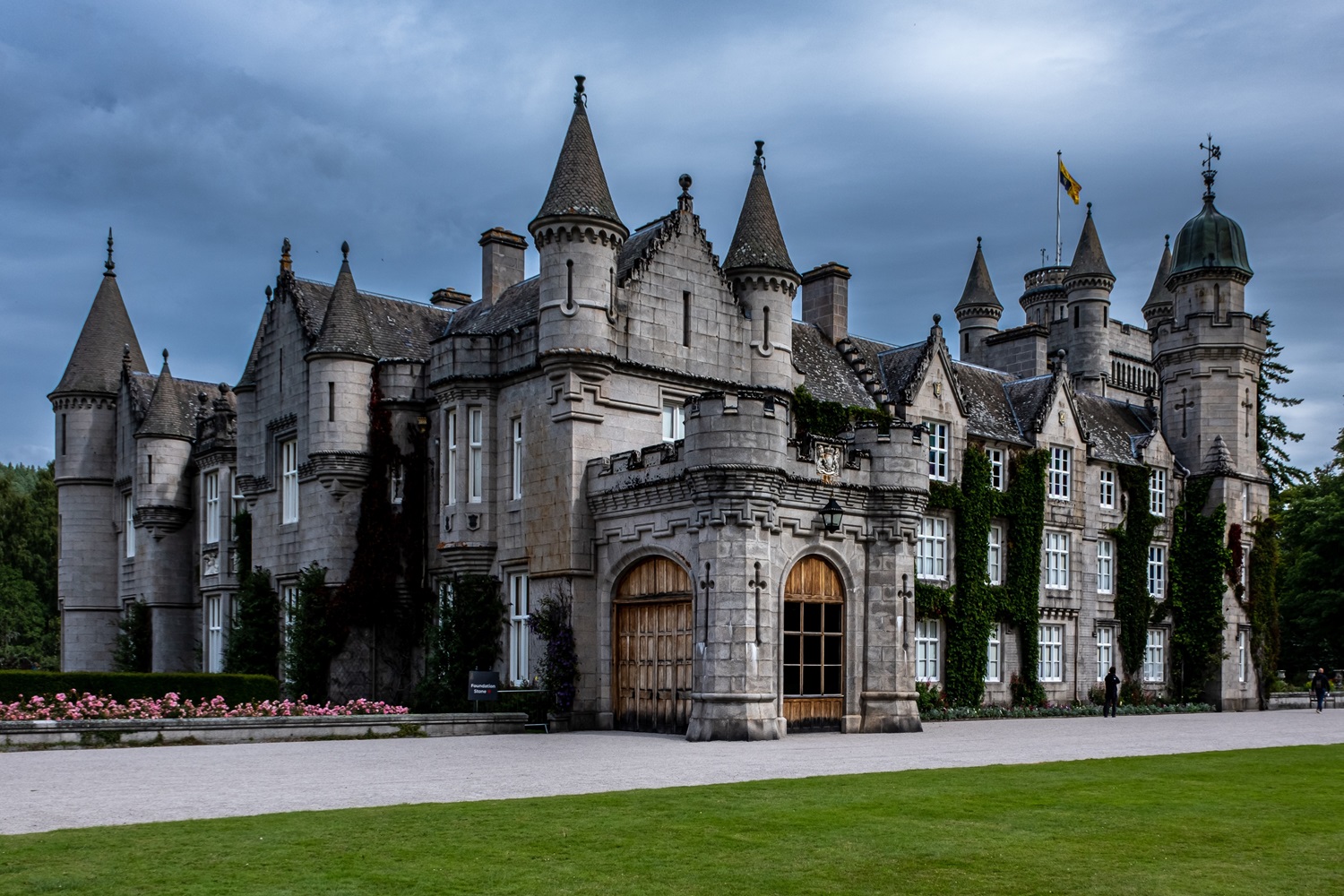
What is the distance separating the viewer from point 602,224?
2847 centimetres

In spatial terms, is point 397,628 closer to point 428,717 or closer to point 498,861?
point 428,717

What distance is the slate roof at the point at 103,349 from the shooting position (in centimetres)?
4669

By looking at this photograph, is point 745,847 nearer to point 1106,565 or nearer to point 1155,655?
→ point 1106,565

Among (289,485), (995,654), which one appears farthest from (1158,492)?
(289,485)

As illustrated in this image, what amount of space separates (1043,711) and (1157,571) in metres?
8.13

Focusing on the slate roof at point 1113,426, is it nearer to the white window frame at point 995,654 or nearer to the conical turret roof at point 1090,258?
the white window frame at point 995,654

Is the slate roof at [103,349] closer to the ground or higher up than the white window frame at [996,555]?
higher up

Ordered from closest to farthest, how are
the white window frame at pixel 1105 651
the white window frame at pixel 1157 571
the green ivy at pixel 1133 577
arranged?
the white window frame at pixel 1105 651, the green ivy at pixel 1133 577, the white window frame at pixel 1157 571

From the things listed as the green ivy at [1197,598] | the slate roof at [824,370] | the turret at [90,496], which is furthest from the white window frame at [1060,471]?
the turret at [90,496]

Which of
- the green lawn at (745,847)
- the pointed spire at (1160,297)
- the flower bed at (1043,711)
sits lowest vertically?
the flower bed at (1043,711)

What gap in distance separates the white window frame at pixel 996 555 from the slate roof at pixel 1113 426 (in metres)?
5.00

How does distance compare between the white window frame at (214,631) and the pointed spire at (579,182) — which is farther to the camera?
the white window frame at (214,631)

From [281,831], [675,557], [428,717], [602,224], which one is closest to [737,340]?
[602,224]

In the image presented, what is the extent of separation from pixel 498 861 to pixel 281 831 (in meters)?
2.34
